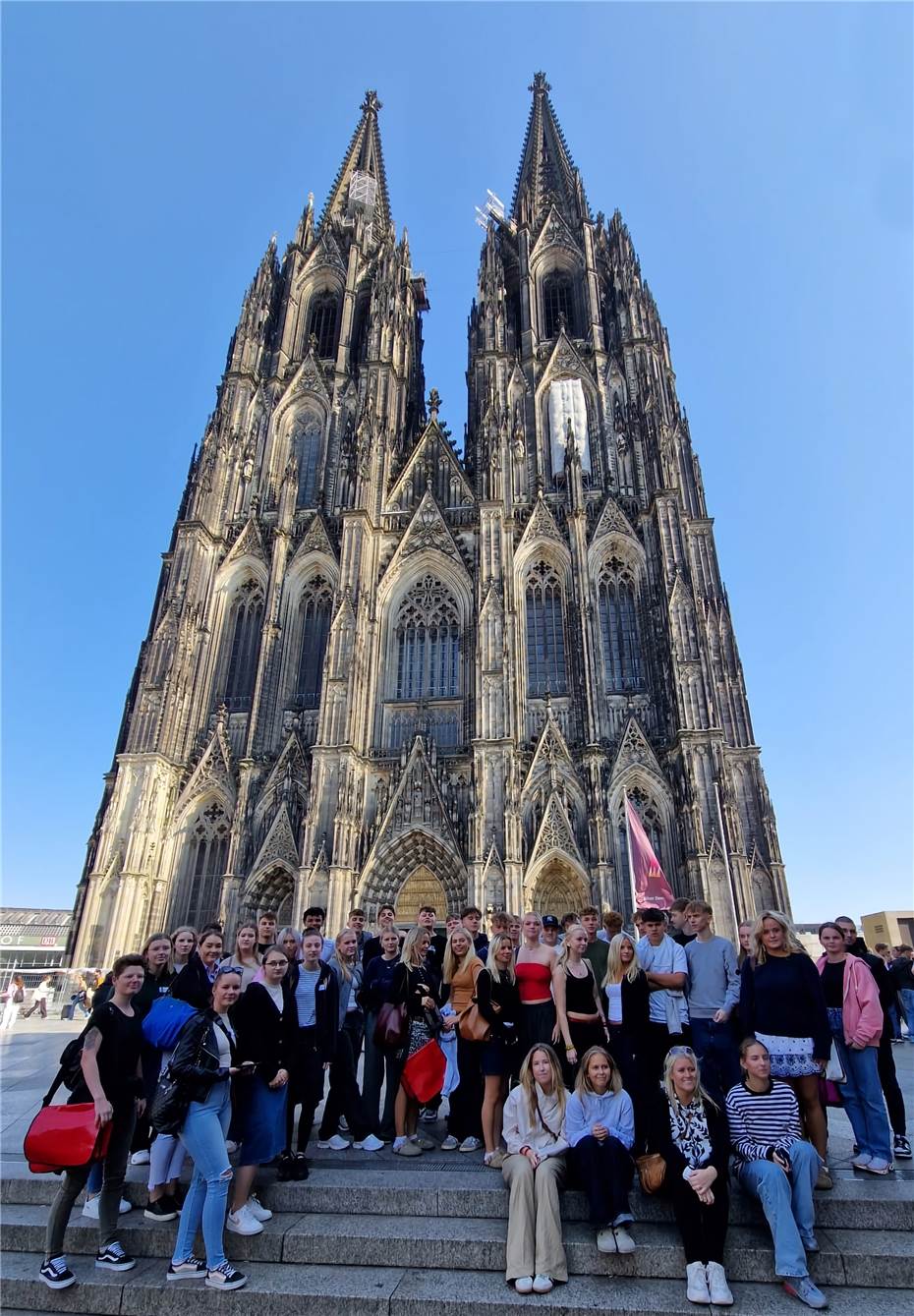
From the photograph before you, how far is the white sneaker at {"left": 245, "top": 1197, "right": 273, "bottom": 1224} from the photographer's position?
4.96 meters

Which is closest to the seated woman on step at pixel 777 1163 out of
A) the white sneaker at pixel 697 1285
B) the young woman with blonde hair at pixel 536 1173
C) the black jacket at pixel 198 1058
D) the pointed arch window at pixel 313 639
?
the white sneaker at pixel 697 1285

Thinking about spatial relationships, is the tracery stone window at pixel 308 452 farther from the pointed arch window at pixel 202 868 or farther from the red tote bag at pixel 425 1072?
the red tote bag at pixel 425 1072

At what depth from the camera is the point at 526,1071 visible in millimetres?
5051

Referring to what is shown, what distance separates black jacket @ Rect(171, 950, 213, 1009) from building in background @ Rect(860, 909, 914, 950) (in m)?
42.6

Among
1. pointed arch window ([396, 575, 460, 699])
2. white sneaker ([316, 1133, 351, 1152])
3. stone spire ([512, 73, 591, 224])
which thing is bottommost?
white sneaker ([316, 1133, 351, 1152])

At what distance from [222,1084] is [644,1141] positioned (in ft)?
9.76

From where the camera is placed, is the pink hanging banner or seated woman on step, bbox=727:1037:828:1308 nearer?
seated woman on step, bbox=727:1037:828:1308

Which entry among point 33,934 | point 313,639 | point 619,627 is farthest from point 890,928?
point 33,934

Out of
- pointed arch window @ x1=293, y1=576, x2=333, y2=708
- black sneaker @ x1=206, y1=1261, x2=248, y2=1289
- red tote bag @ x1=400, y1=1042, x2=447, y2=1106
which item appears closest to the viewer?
black sneaker @ x1=206, y1=1261, x2=248, y2=1289

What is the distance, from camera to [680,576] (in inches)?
911

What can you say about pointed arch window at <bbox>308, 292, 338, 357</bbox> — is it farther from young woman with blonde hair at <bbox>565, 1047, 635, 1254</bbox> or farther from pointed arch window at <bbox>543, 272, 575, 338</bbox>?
young woman with blonde hair at <bbox>565, 1047, 635, 1254</bbox>

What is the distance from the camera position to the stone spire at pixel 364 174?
3950cm

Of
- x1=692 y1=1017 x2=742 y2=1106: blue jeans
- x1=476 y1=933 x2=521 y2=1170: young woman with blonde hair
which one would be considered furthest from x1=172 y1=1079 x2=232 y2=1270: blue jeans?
x1=692 y1=1017 x2=742 y2=1106: blue jeans

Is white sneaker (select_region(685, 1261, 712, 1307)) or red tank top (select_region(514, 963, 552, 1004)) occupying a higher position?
red tank top (select_region(514, 963, 552, 1004))
